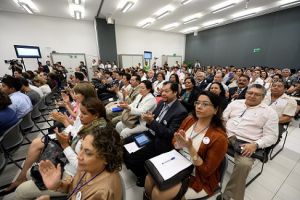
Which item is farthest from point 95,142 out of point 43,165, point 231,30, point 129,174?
point 231,30

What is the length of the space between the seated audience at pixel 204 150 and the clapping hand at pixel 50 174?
738 mm

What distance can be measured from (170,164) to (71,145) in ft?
3.48

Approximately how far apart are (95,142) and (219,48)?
12628 mm

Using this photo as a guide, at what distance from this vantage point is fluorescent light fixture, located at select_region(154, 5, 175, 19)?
270 inches

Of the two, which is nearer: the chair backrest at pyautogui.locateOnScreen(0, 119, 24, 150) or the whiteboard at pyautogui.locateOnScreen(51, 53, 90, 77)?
the chair backrest at pyautogui.locateOnScreen(0, 119, 24, 150)

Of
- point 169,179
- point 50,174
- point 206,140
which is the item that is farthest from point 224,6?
point 50,174

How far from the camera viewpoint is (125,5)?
657 cm

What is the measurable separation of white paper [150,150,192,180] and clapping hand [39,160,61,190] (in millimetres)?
703

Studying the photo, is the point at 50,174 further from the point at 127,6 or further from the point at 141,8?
the point at 141,8

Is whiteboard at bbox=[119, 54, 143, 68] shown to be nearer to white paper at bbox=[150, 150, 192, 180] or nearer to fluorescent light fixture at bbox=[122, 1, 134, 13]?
fluorescent light fixture at bbox=[122, 1, 134, 13]

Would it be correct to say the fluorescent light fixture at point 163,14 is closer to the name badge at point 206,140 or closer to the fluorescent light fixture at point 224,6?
the fluorescent light fixture at point 224,6

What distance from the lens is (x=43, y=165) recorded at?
1.02 m

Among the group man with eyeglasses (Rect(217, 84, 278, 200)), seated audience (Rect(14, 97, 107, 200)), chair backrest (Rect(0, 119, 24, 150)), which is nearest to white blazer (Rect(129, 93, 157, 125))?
seated audience (Rect(14, 97, 107, 200))

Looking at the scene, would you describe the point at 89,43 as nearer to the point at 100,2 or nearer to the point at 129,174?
the point at 100,2
